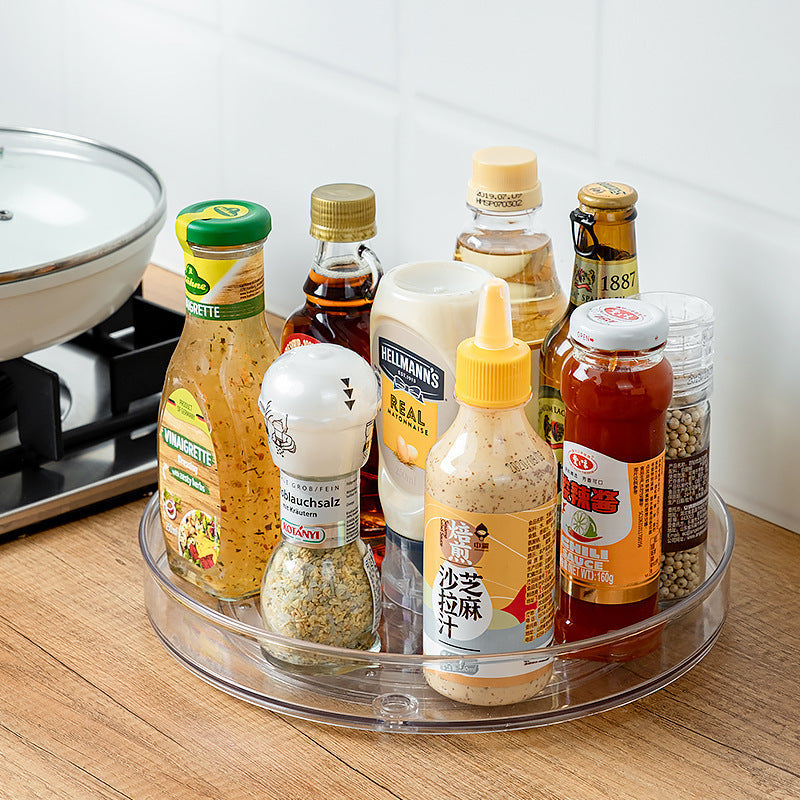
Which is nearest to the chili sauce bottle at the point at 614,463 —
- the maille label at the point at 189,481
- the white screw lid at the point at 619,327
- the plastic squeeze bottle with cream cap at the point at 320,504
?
the white screw lid at the point at 619,327

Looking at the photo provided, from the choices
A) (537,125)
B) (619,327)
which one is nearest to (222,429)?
(619,327)

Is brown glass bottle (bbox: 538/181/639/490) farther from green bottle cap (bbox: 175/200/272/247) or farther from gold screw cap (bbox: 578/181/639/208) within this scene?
green bottle cap (bbox: 175/200/272/247)

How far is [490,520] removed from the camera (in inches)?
25.7

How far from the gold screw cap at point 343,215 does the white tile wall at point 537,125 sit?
255 millimetres

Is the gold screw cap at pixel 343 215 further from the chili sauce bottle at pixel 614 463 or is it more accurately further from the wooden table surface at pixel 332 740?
the wooden table surface at pixel 332 740

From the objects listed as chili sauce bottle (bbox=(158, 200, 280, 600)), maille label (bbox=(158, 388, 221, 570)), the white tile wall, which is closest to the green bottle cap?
chili sauce bottle (bbox=(158, 200, 280, 600))

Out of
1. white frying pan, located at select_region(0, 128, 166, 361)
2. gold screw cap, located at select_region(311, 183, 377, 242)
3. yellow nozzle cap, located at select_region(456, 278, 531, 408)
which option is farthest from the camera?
white frying pan, located at select_region(0, 128, 166, 361)

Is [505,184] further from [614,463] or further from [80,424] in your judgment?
[80,424]

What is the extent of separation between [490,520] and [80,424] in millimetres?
526

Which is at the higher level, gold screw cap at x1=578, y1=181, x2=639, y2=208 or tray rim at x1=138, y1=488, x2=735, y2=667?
gold screw cap at x1=578, y1=181, x2=639, y2=208

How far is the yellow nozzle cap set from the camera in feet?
2.10

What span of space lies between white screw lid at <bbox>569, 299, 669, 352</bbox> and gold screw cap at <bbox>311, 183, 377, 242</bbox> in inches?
5.7

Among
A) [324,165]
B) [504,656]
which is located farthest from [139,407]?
[504,656]

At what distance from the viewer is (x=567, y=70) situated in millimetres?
935
